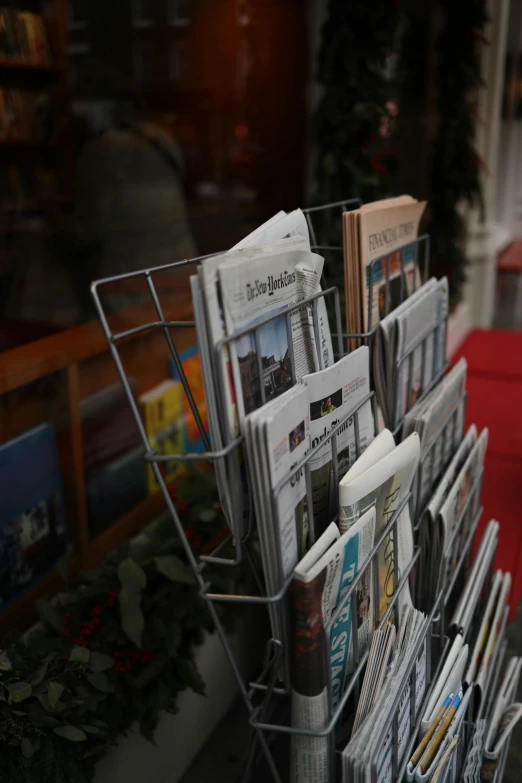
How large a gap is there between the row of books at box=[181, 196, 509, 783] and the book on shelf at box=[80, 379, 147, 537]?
2.54 feet

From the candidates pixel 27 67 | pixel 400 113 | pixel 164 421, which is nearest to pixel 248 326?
pixel 164 421

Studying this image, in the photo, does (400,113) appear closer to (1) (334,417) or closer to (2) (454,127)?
(2) (454,127)

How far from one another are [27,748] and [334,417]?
0.61 meters

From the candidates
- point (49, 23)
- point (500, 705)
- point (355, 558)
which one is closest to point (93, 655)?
point (355, 558)

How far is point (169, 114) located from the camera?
7.39 ft

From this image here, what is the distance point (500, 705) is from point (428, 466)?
17.8 inches

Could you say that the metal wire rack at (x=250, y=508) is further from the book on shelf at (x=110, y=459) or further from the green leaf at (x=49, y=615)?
the book on shelf at (x=110, y=459)

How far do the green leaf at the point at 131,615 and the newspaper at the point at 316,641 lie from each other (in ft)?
1.38

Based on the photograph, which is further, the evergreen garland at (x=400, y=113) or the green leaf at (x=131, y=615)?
the evergreen garland at (x=400, y=113)

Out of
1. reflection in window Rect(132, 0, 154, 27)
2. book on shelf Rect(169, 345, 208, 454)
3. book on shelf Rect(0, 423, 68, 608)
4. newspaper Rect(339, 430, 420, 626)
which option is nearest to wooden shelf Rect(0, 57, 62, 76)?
reflection in window Rect(132, 0, 154, 27)

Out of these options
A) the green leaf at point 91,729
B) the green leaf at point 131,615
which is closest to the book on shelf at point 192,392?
the green leaf at point 131,615

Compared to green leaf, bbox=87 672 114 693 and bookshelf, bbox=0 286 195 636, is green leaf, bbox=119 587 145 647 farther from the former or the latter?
bookshelf, bbox=0 286 195 636

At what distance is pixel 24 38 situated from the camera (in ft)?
7.30

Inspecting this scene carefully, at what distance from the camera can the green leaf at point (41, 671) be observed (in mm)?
1025
